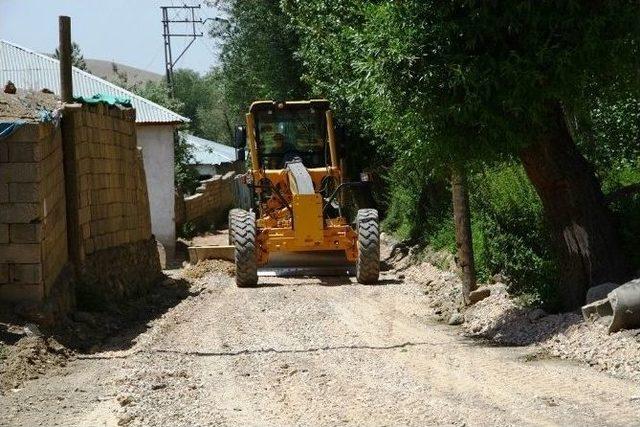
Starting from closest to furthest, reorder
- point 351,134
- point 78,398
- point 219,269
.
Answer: point 78,398, point 219,269, point 351,134

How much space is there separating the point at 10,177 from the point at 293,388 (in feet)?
13.7

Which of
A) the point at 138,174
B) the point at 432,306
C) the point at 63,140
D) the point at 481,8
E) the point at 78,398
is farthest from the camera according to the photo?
the point at 138,174

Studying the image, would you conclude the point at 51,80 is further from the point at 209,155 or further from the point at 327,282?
the point at 209,155

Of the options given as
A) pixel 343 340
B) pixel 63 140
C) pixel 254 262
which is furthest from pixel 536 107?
pixel 254 262

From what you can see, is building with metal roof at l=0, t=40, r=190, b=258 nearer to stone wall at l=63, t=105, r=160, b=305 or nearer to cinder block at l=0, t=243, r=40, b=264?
stone wall at l=63, t=105, r=160, b=305

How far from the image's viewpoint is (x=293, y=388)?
8008mm

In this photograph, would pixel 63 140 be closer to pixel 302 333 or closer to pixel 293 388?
pixel 302 333

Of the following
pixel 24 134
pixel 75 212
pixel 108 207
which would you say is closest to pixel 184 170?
pixel 108 207

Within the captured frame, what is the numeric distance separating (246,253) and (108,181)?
3129 millimetres

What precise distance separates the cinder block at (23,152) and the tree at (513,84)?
11.8 ft

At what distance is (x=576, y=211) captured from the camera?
10781mm

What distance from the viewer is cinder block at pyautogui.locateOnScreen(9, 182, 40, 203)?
1020 cm

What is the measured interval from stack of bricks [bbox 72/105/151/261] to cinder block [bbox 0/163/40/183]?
2176 millimetres

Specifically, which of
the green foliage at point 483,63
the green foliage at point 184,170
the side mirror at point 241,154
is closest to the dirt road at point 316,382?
the green foliage at point 483,63
